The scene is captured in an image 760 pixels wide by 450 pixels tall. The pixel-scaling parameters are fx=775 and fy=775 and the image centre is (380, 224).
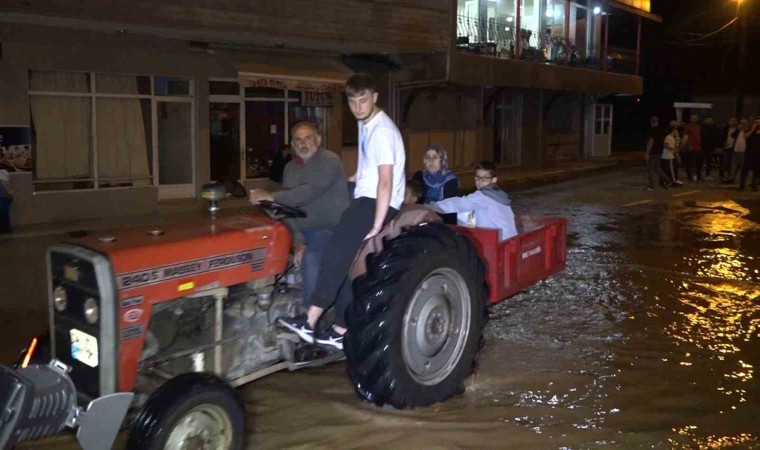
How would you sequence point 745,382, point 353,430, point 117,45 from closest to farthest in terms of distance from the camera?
point 353,430
point 745,382
point 117,45

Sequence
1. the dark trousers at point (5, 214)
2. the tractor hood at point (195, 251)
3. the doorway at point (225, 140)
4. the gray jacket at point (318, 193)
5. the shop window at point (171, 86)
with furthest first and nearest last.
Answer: the doorway at point (225, 140) < the shop window at point (171, 86) < the dark trousers at point (5, 214) < the gray jacket at point (318, 193) < the tractor hood at point (195, 251)

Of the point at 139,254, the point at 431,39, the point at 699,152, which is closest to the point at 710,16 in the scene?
the point at 699,152

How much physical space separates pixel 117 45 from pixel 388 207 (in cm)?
1155

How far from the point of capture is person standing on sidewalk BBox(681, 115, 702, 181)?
73.4 feet

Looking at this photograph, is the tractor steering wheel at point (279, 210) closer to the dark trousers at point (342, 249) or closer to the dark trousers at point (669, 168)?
the dark trousers at point (342, 249)

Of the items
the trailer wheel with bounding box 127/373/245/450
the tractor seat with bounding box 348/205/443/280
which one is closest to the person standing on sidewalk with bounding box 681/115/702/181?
the tractor seat with bounding box 348/205/443/280

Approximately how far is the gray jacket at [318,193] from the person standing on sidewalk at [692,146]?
63.6 ft

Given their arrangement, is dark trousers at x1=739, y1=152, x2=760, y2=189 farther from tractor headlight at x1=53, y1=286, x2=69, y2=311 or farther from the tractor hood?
tractor headlight at x1=53, y1=286, x2=69, y2=311

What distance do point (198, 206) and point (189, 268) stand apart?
40.5 ft

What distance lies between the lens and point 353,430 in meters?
4.82

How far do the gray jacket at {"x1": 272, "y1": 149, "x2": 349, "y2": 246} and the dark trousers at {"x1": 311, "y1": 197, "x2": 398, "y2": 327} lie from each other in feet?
0.73

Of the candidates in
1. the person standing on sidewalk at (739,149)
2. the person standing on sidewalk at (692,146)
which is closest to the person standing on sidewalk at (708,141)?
the person standing on sidewalk at (692,146)

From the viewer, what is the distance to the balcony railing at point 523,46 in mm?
24322

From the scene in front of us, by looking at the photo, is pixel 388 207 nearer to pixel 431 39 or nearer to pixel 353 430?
pixel 353 430
